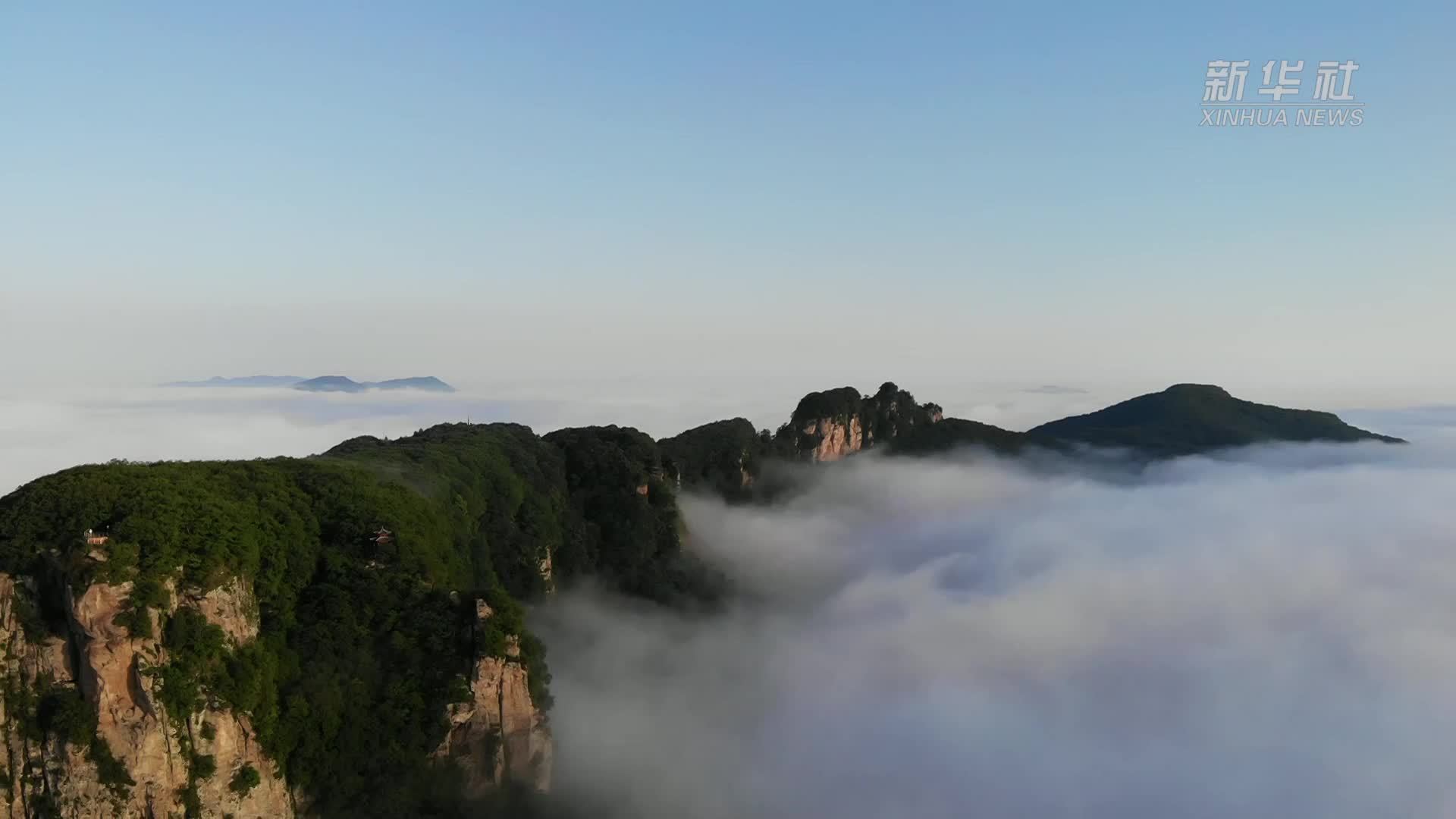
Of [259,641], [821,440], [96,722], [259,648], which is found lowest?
[96,722]

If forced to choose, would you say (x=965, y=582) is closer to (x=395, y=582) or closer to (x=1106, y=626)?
(x=1106, y=626)

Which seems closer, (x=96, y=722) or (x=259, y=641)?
(x=96, y=722)

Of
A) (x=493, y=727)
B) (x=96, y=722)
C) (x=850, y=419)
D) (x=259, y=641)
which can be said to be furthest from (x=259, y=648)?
(x=850, y=419)

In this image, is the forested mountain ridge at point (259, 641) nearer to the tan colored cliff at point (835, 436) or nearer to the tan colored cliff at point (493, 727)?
the tan colored cliff at point (493, 727)

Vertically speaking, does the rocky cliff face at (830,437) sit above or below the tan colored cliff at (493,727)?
above

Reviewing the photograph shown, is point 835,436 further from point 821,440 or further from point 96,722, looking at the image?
point 96,722

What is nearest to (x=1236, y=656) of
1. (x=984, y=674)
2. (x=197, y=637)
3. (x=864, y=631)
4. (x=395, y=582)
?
(x=984, y=674)

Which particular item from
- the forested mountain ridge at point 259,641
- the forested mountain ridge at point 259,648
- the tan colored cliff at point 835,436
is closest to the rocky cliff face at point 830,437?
the tan colored cliff at point 835,436
